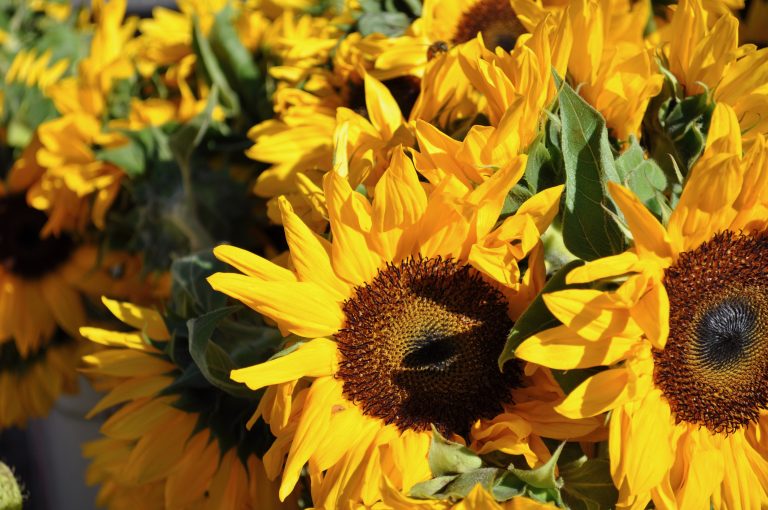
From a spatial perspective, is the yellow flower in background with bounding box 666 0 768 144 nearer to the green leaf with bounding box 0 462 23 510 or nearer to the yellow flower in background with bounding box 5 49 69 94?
the green leaf with bounding box 0 462 23 510

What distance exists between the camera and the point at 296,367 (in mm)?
567

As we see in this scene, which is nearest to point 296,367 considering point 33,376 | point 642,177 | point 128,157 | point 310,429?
point 310,429

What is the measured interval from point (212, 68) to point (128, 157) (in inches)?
5.2

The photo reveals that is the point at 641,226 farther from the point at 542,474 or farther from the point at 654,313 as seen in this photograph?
the point at 542,474

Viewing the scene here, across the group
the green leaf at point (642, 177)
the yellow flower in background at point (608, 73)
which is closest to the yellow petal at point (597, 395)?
the green leaf at point (642, 177)

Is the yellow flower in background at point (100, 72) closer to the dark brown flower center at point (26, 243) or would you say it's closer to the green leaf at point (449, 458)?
the dark brown flower center at point (26, 243)

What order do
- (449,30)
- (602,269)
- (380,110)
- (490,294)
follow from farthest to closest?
(449,30)
(380,110)
(490,294)
(602,269)

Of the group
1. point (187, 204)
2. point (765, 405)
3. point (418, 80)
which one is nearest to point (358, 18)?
point (418, 80)

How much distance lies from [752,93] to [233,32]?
56 centimetres

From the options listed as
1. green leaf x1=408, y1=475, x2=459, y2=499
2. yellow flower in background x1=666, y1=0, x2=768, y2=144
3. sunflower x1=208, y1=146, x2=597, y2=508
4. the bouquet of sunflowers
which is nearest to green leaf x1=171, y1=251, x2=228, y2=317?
the bouquet of sunflowers

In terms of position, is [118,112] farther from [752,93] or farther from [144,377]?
[752,93]

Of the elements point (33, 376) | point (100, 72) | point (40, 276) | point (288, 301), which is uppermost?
point (288, 301)

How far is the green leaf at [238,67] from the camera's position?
98 cm

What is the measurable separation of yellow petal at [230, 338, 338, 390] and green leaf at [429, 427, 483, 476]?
9 cm
